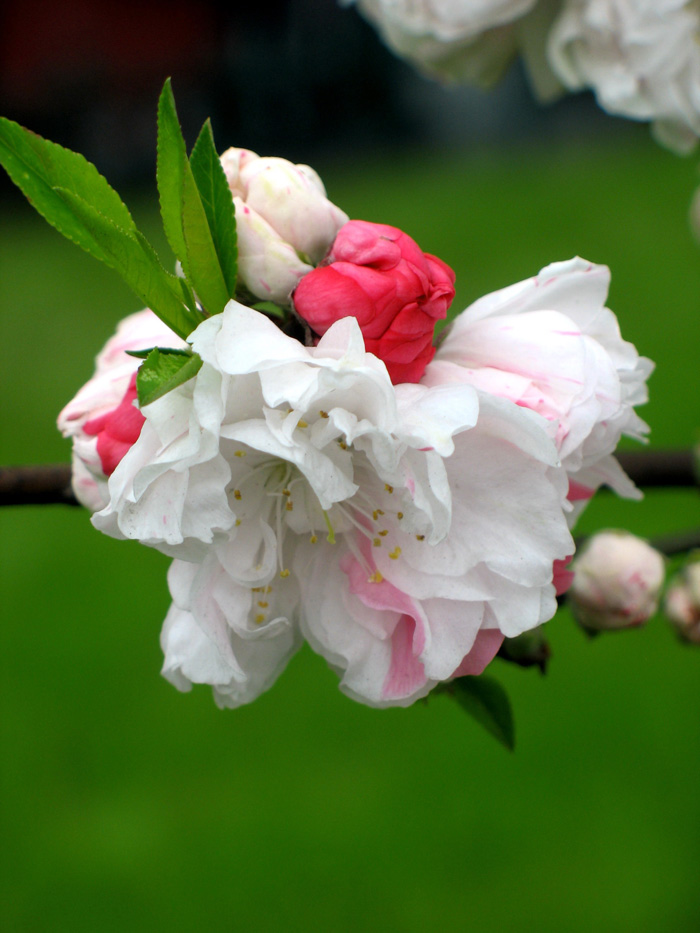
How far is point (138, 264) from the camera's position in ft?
1.45

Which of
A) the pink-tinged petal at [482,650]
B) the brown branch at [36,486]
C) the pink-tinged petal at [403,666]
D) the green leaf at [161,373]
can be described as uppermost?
the green leaf at [161,373]

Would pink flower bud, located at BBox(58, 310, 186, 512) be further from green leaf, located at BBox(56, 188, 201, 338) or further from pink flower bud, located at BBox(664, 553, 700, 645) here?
pink flower bud, located at BBox(664, 553, 700, 645)

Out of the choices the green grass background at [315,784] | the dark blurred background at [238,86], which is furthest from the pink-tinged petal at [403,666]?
the dark blurred background at [238,86]

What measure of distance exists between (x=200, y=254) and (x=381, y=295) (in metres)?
0.08

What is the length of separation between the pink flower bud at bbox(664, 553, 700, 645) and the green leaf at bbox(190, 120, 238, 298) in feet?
1.49

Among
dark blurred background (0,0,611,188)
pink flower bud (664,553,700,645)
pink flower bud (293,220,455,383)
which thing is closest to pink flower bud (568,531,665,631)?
pink flower bud (664,553,700,645)

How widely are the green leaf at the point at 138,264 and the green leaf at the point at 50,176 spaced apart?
0.01m

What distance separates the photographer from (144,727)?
7.93ft

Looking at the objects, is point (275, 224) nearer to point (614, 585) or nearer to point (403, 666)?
point (403, 666)

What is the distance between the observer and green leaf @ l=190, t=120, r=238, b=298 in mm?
438

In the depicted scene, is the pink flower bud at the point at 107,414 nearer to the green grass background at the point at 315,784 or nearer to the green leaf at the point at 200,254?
the green leaf at the point at 200,254

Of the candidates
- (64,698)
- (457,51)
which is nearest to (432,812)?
(64,698)

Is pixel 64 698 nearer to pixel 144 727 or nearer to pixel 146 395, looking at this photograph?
pixel 144 727

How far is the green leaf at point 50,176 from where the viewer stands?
446 millimetres
